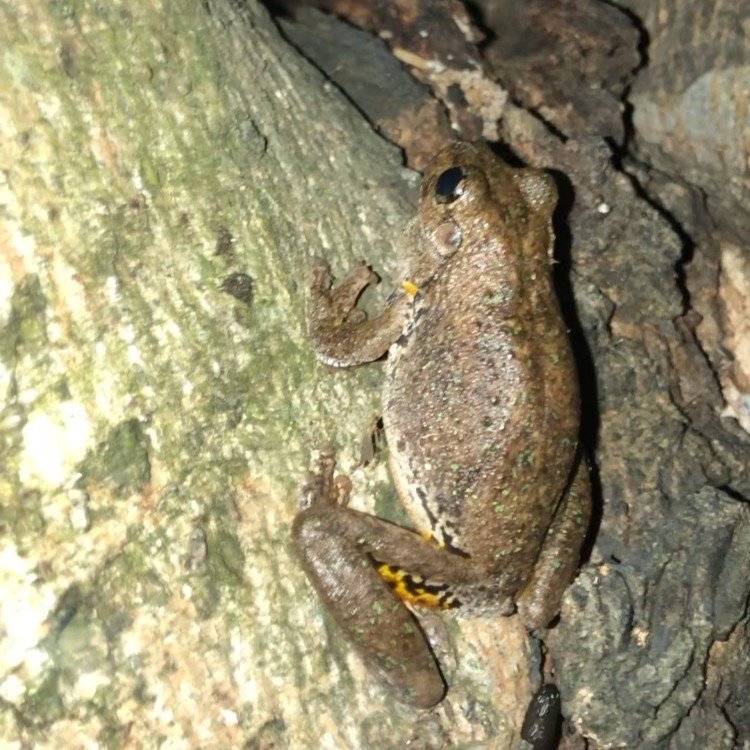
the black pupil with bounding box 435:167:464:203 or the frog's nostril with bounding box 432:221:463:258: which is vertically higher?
the black pupil with bounding box 435:167:464:203

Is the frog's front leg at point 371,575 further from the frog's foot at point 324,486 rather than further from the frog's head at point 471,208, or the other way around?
the frog's head at point 471,208

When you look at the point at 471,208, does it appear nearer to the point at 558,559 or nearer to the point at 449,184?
the point at 449,184

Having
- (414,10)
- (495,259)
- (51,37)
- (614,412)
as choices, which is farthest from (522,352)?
(414,10)

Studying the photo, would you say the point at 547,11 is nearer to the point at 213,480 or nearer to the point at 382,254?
the point at 382,254

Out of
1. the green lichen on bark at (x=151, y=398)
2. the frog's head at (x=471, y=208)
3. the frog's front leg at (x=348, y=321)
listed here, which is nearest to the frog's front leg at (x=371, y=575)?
the green lichen on bark at (x=151, y=398)

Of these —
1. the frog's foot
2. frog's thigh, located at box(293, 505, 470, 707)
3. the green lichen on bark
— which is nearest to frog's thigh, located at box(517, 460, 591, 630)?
frog's thigh, located at box(293, 505, 470, 707)

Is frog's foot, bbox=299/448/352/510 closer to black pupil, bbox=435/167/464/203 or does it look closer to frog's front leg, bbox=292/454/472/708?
frog's front leg, bbox=292/454/472/708
